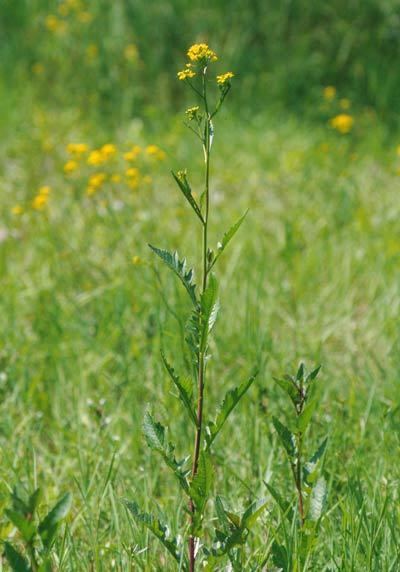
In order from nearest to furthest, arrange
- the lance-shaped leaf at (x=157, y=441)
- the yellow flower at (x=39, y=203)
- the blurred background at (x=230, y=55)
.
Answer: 1. the lance-shaped leaf at (x=157, y=441)
2. the yellow flower at (x=39, y=203)
3. the blurred background at (x=230, y=55)

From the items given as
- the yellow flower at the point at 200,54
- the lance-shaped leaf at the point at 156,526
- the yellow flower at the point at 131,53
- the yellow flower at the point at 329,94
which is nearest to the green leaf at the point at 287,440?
the lance-shaped leaf at the point at 156,526

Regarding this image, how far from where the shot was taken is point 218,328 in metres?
2.82

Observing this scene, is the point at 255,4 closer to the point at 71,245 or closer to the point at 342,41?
the point at 342,41

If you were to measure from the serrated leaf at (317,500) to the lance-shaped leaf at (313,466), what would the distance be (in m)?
0.02

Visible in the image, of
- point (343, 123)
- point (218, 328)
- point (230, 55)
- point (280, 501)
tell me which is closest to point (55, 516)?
point (280, 501)

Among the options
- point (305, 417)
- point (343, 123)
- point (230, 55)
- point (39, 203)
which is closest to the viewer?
point (305, 417)

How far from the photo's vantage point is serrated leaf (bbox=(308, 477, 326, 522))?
4.90ft

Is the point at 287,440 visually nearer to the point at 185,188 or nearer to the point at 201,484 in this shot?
the point at 201,484

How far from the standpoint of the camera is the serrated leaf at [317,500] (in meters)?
1.49

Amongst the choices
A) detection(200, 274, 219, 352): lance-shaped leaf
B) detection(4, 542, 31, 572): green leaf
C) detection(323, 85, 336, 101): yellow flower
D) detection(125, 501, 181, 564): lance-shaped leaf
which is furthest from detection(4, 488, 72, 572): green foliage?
detection(323, 85, 336, 101): yellow flower

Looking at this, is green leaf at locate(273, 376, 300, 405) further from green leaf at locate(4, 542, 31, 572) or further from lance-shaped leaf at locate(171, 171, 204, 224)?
green leaf at locate(4, 542, 31, 572)

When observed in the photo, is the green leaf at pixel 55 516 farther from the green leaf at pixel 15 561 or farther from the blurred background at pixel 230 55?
the blurred background at pixel 230 55

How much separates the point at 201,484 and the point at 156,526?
0.12 m

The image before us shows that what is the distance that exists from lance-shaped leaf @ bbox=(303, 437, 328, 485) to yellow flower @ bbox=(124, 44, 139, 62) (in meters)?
4.08
